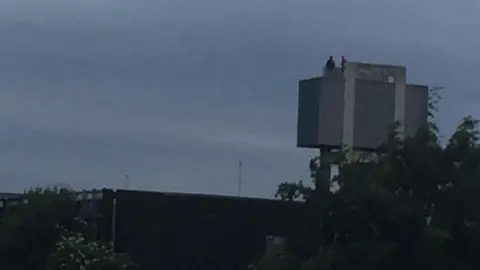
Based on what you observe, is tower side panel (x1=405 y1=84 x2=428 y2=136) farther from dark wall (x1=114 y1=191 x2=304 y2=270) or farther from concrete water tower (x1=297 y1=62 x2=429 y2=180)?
dark wall (x1=114 y1=191 x2=304 y2=270)

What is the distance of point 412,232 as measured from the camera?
2423 cm

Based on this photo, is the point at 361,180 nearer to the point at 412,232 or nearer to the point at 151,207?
the point at 412,232

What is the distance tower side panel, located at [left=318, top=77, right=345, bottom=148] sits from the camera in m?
37.5

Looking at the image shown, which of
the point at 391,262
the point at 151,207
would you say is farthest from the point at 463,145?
the point at 151,207

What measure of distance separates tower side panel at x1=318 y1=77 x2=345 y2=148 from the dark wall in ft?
26.2

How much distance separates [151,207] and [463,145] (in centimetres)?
2272

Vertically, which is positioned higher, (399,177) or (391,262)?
(399,177)

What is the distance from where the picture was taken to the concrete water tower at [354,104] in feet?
123

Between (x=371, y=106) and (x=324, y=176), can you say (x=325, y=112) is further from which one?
(x=324, y=176)

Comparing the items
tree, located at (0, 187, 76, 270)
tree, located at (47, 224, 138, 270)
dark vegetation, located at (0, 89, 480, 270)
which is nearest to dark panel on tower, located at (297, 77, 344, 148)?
tree, located at (47, 224, 138, 270)

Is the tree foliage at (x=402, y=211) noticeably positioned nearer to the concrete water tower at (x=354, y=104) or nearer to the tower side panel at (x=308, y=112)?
the concrete water tower at (x=354, y=104)

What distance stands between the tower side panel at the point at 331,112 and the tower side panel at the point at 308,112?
0.17 metres

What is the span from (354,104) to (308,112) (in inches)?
55.0

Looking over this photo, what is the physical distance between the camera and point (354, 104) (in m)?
38.5
